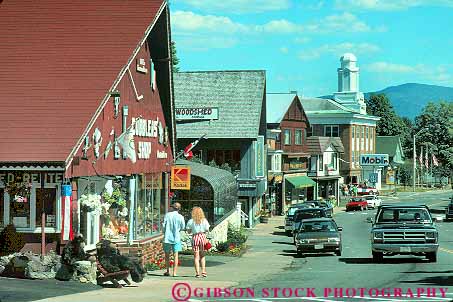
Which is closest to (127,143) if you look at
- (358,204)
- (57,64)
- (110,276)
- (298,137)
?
(57,64)

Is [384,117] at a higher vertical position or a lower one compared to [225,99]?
higher

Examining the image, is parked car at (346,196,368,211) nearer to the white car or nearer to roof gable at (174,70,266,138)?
the white car

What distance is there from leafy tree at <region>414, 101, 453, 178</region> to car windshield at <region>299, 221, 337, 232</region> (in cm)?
11161

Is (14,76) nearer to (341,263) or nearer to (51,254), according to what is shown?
(51,254)

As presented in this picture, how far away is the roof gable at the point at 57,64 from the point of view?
2227 centimetres

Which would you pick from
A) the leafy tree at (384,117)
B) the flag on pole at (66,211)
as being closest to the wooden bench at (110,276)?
the flag on pole at (66,211)

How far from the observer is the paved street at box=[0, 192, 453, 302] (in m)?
18.6

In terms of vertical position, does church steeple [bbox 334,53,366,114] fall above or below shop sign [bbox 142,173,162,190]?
above

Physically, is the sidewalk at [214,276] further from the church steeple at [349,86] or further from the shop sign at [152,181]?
the church steeple at [349,86]

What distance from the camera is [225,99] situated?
62.6m

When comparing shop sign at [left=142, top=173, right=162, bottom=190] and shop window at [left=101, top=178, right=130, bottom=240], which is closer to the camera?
shop window at [left=101, top=178, right=130, bottom=240]

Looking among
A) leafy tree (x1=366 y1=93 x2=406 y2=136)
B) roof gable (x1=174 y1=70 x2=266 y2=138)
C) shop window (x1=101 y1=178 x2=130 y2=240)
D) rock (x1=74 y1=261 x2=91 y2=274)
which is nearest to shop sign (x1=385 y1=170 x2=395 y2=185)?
leafy tree (x1=366 y1=93 x2=406 y2=136)

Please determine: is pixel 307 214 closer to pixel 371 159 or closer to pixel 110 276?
pixel 110 276

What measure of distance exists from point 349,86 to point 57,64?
111 m
